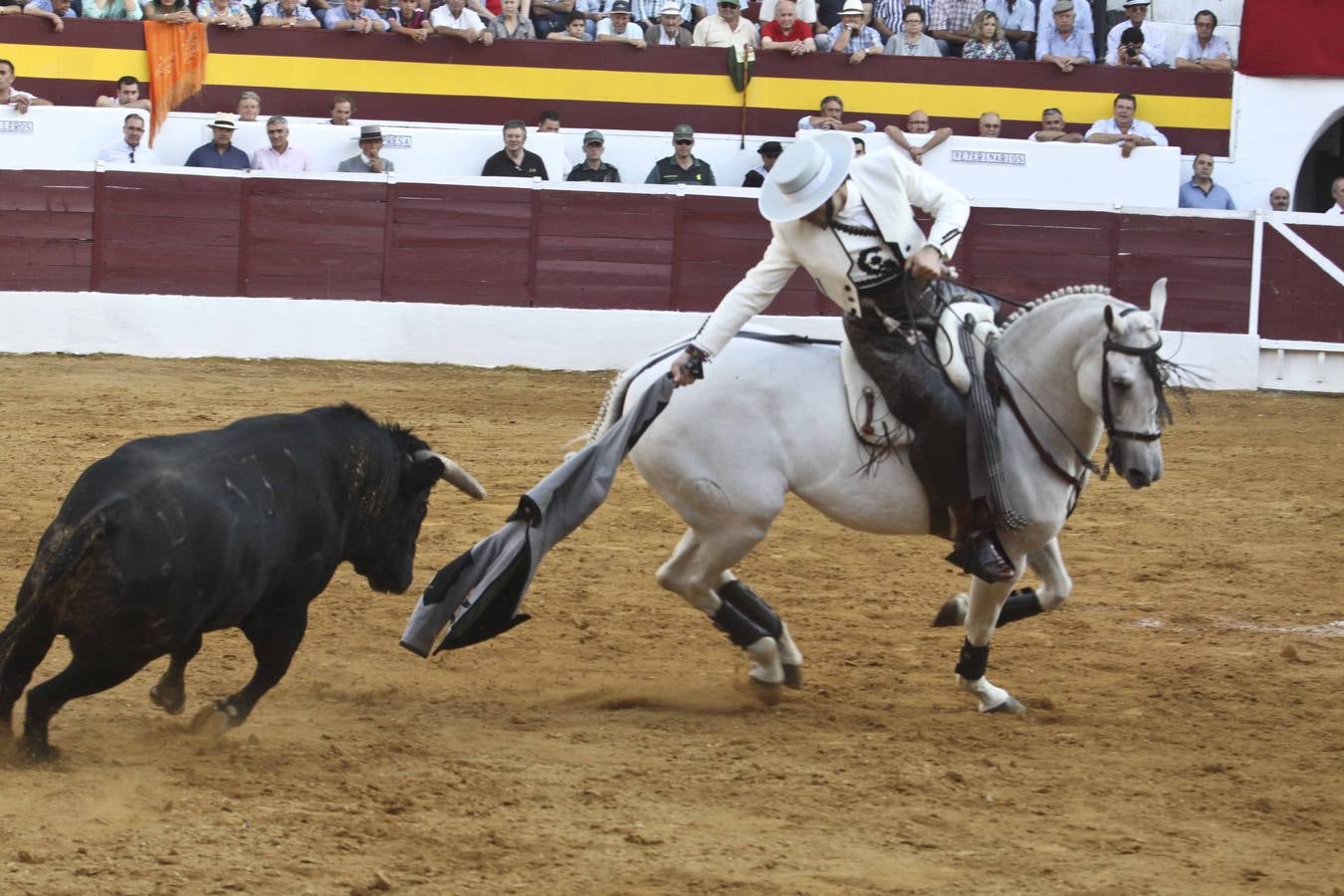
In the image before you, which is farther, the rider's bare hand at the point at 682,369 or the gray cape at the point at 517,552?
the gray cape at the point at 517,552

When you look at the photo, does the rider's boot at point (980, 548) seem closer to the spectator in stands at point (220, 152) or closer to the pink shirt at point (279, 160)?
the pink shirt at point (279, 160)

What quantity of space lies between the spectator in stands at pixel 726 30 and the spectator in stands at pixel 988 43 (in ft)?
6.26

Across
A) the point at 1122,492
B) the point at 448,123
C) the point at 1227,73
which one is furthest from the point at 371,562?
the point at 1227,73

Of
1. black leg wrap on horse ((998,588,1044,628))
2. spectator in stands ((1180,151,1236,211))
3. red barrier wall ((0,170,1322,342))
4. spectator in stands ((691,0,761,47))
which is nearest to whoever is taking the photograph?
black leg wrap on horse ((998,588,1044,628))

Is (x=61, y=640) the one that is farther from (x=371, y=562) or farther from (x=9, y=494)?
(x=9, y=494)

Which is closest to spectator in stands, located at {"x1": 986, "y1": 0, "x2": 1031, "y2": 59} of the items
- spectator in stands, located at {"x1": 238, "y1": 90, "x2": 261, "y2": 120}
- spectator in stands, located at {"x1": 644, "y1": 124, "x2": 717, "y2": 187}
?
spectator in stands, located at {"x1": 644, "y1": 124, "x2": 717, "y2": 187}

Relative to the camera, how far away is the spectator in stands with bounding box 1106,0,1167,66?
15817 mm

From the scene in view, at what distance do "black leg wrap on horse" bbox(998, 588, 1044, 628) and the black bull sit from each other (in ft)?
6.99

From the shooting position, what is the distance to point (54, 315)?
13.3 meters

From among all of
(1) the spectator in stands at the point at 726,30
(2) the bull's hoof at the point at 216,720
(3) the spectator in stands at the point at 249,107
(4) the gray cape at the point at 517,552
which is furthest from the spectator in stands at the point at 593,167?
(2) the bull's hoof at the point at 216,720

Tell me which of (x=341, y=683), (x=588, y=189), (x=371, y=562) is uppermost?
(x=588, y=189)

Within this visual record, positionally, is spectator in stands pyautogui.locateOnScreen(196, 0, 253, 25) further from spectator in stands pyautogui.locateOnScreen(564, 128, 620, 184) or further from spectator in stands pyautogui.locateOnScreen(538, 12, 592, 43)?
spectator in stands pyautogui.locateOnScreen(564, 128, 620, 184)

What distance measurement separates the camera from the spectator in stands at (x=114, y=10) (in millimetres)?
14789

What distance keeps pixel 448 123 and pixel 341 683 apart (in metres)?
9.84
